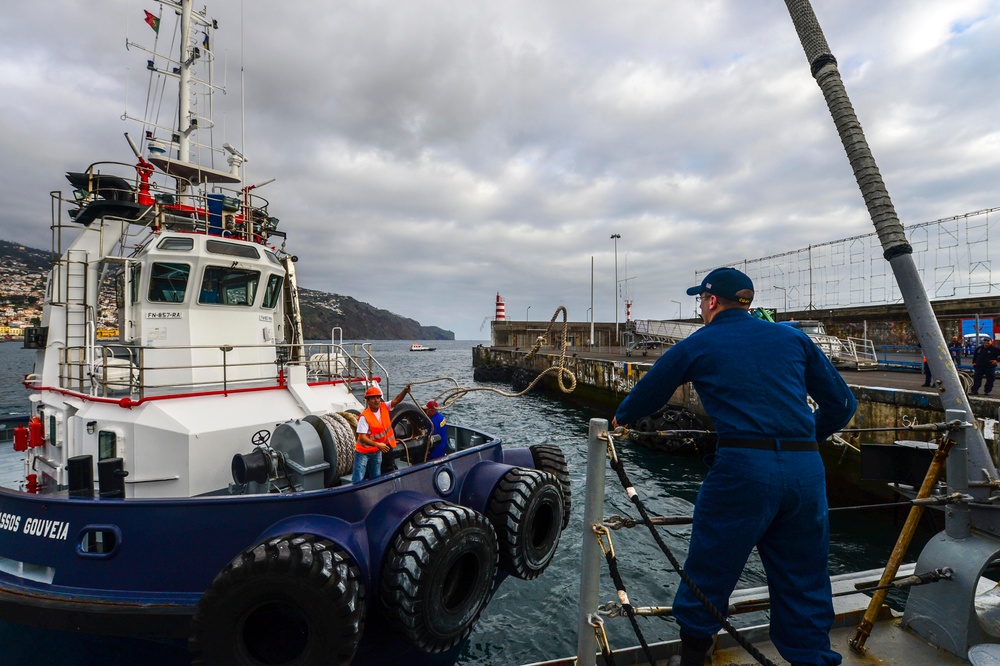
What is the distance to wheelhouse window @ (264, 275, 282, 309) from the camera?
27.8 feet

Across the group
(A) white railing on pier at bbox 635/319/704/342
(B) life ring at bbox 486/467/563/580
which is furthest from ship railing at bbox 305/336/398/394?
(A) white railing on pier at bbox 635/319/704/342

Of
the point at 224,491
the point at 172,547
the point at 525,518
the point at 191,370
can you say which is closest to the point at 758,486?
the point at 525,518

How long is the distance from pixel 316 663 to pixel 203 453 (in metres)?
3.10

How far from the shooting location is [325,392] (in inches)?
296

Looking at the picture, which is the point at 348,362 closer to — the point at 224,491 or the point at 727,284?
the point at 224,491

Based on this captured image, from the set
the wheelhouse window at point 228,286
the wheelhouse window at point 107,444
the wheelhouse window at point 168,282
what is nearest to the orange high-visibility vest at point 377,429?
the wheelhouse window at point 107,444

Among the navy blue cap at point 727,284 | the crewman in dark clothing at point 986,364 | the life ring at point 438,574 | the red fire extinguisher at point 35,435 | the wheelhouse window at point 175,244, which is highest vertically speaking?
the wheelhouse window at point 175,244

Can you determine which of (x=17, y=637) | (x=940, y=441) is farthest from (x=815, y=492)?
(x=17, y=637)

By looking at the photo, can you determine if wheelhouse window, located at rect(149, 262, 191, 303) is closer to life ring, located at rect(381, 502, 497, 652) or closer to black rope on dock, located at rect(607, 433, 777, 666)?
life ring, located at rect(381, 502, 497, 652)

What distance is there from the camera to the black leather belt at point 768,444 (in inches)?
88.0

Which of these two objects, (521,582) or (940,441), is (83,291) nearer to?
(521,582)

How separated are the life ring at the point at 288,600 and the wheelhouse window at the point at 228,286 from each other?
525cm

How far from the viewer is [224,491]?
594 cm

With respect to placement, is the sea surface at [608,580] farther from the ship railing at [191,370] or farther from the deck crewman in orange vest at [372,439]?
the ship railing at [191,370]
